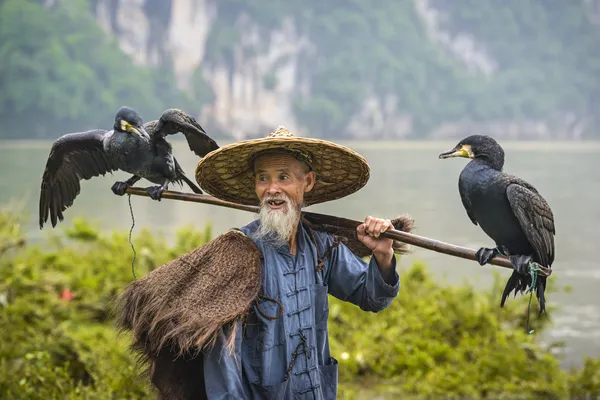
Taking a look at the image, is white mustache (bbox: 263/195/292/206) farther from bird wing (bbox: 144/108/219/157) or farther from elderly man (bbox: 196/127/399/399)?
bird wing (bbox: 144/108/219/157)

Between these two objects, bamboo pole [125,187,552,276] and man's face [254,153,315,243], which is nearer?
bamboo pole [125,187,552,276]

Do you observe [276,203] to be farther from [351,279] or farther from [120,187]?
[120,187]

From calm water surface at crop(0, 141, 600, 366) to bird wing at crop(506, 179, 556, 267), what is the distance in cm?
119

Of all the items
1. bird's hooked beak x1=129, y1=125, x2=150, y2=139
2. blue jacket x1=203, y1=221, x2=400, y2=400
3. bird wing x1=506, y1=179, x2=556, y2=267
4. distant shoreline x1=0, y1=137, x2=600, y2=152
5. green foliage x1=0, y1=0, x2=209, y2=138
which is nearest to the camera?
bird wing x1=506, y1=179, x2=556, y2=267

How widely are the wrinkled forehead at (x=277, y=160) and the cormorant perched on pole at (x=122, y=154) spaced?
277mm

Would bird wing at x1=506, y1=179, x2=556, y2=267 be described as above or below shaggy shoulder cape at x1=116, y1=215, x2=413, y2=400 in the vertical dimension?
above

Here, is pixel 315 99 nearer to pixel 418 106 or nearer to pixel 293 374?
pixel 418 106

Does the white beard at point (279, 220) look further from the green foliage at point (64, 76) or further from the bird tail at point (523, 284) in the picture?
the green foliage at point (64, 76)

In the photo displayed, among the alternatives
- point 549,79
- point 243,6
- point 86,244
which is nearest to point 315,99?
point 243,6

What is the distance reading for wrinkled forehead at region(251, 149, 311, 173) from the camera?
202 cm

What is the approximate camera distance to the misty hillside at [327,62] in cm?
1908

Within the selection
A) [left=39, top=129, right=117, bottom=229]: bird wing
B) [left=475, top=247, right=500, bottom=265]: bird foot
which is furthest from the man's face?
[left=39, top=129, right=117, bottom=229]: bird wing

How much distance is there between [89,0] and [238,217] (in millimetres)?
13186

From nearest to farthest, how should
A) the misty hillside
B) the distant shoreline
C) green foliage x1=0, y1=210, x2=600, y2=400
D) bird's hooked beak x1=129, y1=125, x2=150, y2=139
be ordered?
bird's hooked beak x1=129, y1=125, x2=150, y2=139 → green foliage x1=0, y1=210, x2=600, y2=400 → the misty hillside → the distant shoreline
